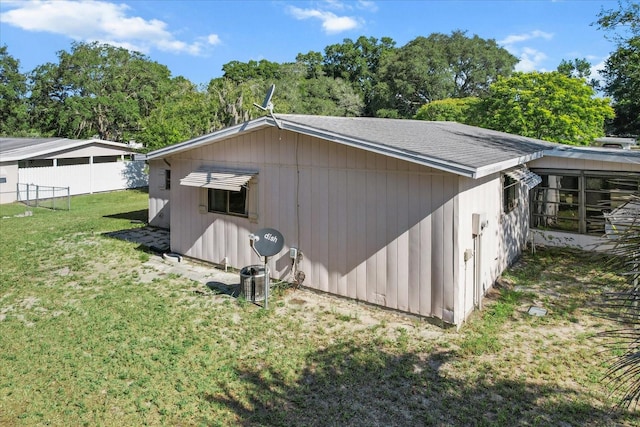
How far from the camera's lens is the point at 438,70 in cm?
4256

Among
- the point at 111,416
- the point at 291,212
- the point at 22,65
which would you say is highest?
the point at 22,65

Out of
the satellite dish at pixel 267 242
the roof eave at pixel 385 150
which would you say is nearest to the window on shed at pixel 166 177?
the roof eave at pixel 385 150

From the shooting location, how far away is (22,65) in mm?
37000

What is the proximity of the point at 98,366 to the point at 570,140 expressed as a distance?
24.2 meters

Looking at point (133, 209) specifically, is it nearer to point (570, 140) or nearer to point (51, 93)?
point (570, 140)

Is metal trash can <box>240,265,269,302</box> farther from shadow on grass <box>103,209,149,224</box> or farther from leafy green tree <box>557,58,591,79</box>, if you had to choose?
leafy green tree <box>557,58,591,79</box>

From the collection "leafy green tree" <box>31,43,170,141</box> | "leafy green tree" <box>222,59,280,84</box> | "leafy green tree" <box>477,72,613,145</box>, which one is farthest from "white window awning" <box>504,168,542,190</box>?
"leafy green tree" <box>222,59,280,84</box>

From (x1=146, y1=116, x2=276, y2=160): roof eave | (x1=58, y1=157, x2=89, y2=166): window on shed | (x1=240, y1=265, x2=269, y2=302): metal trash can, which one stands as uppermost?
(x1=58, y1=157, x2=89, y2=166): window on shed

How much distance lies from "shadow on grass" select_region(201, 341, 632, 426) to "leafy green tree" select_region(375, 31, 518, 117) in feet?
132

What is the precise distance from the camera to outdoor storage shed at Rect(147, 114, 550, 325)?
6.68 m

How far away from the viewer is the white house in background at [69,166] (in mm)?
20359

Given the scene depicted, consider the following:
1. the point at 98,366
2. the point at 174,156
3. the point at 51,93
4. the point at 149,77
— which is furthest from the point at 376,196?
the point at 51,93

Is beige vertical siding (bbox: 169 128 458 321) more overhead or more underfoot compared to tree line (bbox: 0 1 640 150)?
more underfoot

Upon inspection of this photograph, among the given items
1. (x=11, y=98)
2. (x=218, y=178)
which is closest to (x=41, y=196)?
(x=218, y=178)
